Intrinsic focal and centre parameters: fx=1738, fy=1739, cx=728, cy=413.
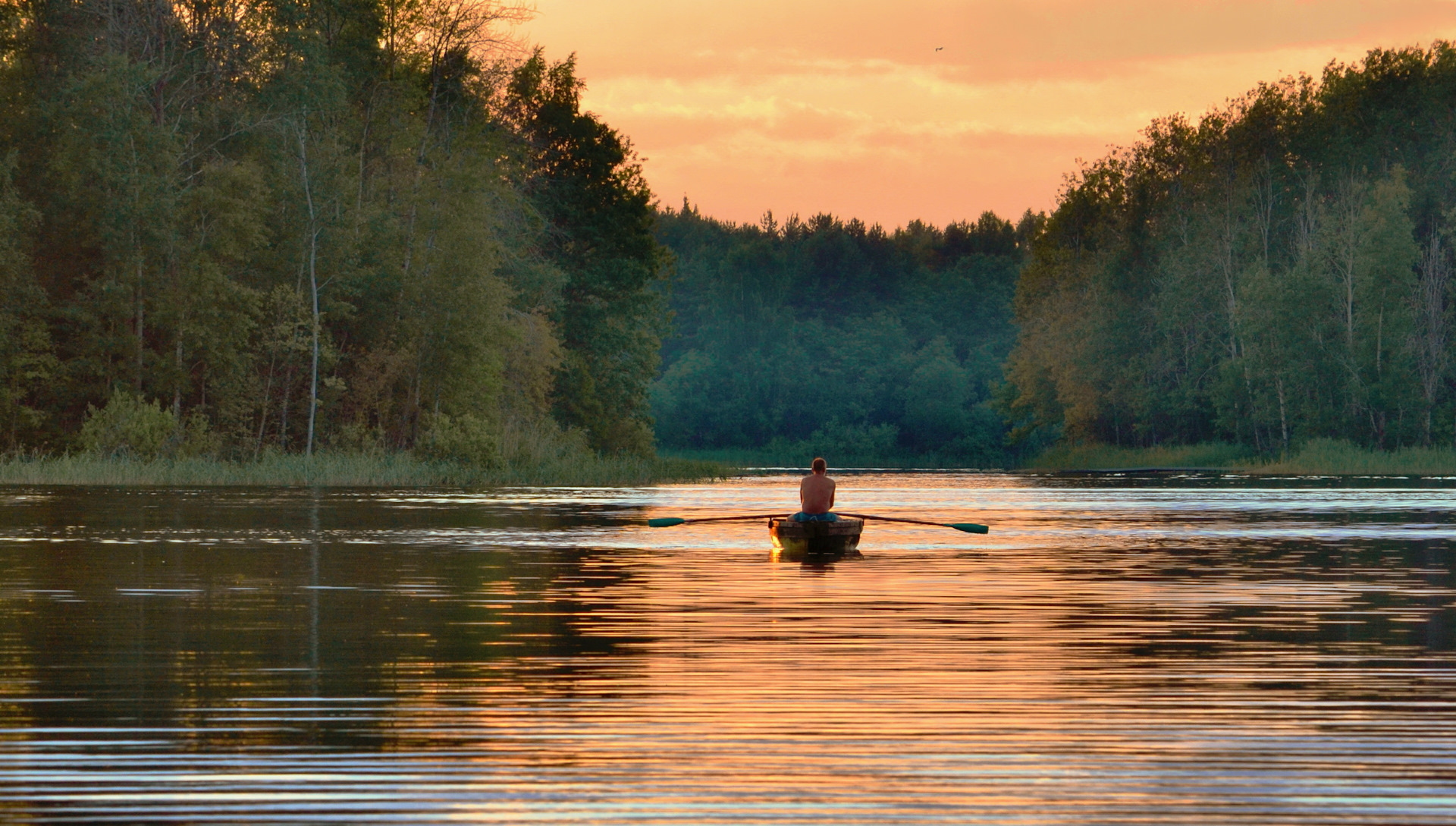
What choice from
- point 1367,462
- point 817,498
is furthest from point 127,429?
point 1367,462

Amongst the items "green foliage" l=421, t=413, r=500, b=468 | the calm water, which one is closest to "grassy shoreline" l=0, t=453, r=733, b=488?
"green foliage" l=421, t=413, r=500, b=468

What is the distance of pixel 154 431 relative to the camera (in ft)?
180

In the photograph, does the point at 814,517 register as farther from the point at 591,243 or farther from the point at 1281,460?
the point at 1281,460

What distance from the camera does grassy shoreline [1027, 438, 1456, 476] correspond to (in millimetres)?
76062

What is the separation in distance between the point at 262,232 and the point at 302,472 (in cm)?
929

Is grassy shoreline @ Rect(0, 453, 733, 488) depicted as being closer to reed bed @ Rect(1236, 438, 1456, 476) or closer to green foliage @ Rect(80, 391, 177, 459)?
green foliage @ Rect(80, 391, 177, 459)

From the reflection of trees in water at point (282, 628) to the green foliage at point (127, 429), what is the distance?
22.9 meters

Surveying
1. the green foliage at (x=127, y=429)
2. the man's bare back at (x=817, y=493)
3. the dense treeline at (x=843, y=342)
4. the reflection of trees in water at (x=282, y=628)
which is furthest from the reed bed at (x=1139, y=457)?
the man's bare back at (x=817, y=493)

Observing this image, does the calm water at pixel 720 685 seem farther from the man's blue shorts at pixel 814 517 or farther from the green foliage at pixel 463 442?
the green foliage at pixel 463 442

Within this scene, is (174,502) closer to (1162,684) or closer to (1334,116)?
(1162,684)

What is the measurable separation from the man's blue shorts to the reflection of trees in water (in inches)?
114

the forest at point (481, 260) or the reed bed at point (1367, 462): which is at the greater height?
the forest at point (481, 260)

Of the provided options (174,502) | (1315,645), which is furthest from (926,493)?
(1315,645)

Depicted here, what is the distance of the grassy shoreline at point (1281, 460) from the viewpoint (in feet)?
250
